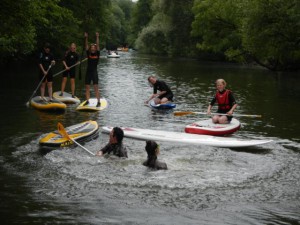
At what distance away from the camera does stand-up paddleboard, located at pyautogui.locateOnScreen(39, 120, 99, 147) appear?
10.7 metres

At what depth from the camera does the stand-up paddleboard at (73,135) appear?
10.7 meters

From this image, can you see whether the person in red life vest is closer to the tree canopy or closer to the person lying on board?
the person lying on board

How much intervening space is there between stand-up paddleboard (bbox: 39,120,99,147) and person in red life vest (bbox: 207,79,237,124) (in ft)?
11.2

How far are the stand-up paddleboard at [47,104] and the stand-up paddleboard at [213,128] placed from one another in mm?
4948

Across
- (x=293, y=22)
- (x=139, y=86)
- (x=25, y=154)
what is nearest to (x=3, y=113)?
(x=25, y=154)

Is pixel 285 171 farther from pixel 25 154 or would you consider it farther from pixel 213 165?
pixel 25 154

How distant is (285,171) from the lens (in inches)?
370

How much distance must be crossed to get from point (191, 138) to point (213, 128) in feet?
3.28

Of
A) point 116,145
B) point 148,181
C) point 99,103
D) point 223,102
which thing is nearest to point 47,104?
point 99,103

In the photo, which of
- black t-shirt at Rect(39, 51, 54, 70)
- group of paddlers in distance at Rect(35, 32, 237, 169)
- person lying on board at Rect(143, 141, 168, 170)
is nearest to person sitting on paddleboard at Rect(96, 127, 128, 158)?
group of paddlers in distance at Rect(35, 32, 237, 169)

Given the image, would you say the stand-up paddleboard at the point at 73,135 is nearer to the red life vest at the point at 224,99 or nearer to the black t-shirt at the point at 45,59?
the red life vest at the point at 224,99

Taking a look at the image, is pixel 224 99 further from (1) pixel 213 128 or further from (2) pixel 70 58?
(2) pixel 70 58

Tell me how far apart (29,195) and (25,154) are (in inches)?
102

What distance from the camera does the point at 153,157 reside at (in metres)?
9.19
